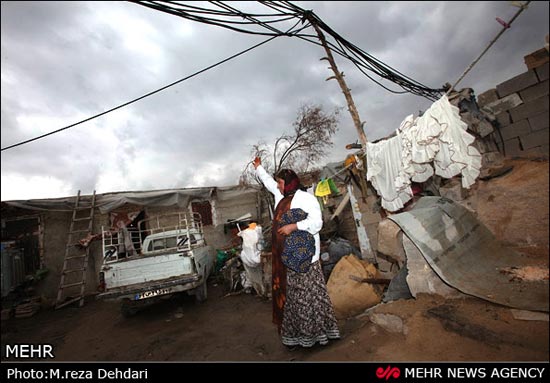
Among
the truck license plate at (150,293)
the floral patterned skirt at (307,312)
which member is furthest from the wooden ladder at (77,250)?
the floral patterned skirt at (307,312)

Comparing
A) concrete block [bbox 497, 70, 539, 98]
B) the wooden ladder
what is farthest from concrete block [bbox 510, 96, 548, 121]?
the wooden ladder

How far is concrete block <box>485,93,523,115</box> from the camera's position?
2.94 meters

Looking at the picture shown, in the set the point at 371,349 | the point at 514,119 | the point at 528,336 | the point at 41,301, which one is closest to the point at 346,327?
the point at 371,349

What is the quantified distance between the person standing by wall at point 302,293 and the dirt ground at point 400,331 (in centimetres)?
20

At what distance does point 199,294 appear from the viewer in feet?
19.1

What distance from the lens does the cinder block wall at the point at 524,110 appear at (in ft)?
8.94

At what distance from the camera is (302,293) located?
2791 mm

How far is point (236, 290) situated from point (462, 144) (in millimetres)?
5849

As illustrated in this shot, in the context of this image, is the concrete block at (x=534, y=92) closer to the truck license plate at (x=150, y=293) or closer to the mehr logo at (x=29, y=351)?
the truck license plate at (x=150, y=293)

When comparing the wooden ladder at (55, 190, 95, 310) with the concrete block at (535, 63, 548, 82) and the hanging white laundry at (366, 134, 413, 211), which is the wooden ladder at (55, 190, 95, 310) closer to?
the hanging white laundry at (366, 134, 413, 211)

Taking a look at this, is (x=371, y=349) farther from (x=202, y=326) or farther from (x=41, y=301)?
(x=41, y=301)

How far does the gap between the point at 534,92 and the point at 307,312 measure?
11.4 feet
